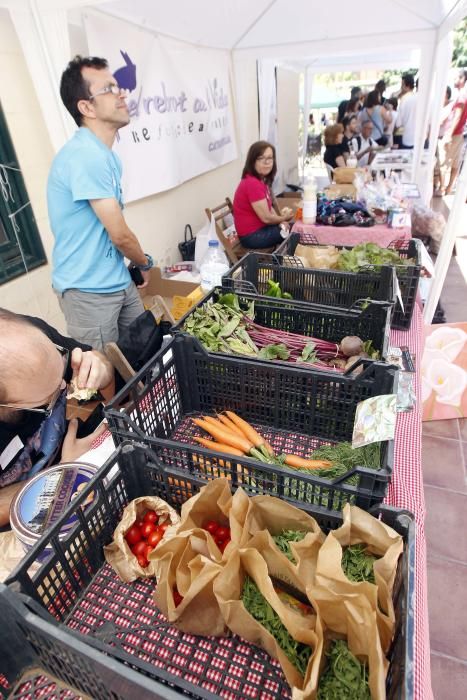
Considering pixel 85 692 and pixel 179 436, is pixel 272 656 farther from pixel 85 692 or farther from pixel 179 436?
pixel 179 436

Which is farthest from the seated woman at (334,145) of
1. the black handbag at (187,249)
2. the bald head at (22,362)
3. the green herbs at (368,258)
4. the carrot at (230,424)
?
the bald head at (22,362)

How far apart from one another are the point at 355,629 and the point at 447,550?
1743mm

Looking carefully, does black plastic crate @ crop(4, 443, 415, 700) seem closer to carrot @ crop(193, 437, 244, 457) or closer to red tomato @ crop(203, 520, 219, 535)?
red tomato @ crop(203, 520, 219, 535)

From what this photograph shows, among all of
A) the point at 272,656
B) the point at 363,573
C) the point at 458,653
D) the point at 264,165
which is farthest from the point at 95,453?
the point at 264,165

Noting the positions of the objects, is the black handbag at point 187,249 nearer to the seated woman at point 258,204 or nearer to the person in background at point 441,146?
the seated woman at point 258,204

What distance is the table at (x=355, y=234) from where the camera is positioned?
4008mm

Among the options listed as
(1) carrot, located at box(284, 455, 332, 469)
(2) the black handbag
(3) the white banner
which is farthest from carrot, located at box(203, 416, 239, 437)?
(2) the black handbag

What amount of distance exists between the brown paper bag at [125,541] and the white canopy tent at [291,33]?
8.92 ft

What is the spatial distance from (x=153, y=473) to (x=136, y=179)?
3.62 metres

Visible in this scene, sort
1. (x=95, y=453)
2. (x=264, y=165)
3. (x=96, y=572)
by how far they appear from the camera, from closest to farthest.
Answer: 1. (x=96, y=572)
2. (x=95, y=453)
3. (x=264, y=165)

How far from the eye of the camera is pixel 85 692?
0.87 meters

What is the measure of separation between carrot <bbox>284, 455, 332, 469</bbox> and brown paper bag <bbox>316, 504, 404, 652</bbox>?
1.28 feet

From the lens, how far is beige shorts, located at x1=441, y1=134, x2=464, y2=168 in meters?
9.02

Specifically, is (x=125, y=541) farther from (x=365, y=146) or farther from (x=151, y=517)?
(x=365, y=146)
